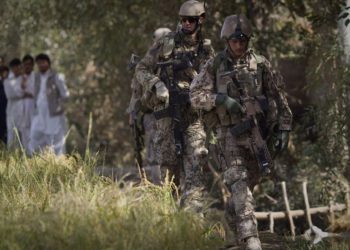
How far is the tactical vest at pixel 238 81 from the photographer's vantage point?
8781 mm

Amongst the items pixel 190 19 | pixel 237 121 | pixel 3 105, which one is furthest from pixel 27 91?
pixel 237 121

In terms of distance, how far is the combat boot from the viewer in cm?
843

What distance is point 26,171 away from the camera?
9594 millimetres

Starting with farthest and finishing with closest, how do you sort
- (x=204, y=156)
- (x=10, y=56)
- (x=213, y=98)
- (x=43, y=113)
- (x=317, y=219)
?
1. (x=10, y=56)
2. (x=43, y=113)
3. (x=317, y=219)
4. (x=204, y=156)
5. (x=213, y=98)

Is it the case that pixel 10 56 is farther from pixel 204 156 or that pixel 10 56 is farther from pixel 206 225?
pixel 206 225

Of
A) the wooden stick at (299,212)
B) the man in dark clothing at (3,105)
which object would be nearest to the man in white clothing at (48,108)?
the man in dark clothing at (3,105)

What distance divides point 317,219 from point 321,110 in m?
1.91

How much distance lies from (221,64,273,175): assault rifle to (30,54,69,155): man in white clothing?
6616 mm

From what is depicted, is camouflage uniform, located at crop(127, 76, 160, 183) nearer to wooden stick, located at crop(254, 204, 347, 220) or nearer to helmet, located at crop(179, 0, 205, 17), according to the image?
wooden stick, located at crop(254, 204, 347, 220)

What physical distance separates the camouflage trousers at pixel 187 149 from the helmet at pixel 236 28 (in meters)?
1.54

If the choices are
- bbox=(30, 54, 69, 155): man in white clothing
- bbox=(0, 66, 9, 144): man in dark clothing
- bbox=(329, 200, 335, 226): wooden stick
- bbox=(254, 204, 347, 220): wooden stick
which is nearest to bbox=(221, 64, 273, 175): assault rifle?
bbox=(329, 200, 335, 226): wooden stick

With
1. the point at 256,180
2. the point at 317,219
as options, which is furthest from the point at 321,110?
the point at 256,180

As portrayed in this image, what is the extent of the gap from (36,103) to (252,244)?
7.53 metres

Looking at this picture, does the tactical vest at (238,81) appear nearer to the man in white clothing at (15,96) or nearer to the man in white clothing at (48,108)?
the man in white clothing at (48,108)
